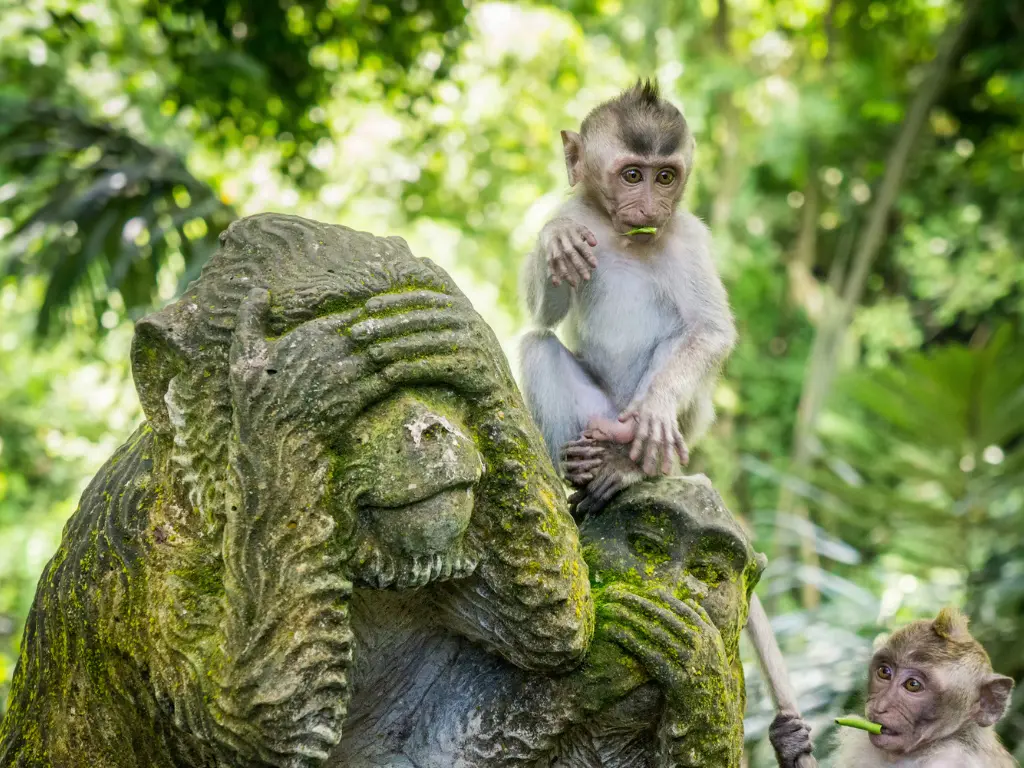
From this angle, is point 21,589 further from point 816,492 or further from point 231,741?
point 231,741

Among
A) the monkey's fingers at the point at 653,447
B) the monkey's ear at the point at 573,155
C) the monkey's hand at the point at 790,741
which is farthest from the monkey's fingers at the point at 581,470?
the monkey's ear at the point at 573,155

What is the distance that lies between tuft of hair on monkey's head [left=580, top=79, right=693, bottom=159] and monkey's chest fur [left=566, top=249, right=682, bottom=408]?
0.37m

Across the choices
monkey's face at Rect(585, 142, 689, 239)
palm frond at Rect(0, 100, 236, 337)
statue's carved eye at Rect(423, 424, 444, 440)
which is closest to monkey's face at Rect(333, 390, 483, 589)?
statue's carved eye at Rect(423, 424, 444, 440)

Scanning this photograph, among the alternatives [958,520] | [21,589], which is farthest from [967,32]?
[21,589]

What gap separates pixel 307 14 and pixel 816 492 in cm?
442

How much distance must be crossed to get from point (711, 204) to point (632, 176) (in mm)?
8188

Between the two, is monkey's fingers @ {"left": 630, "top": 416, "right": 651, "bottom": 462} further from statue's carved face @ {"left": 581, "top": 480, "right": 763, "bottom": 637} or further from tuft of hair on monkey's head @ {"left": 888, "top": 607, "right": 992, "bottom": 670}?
tuft of hair on monkey's head @ {"left": 888, "top": 607, "right": 992, "bottom": 670}

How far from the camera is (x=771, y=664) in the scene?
2.54m

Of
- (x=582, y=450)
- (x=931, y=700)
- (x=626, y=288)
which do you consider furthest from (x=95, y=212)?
(x=931, y=700)

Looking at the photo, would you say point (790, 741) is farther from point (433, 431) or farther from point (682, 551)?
point (433, 431)

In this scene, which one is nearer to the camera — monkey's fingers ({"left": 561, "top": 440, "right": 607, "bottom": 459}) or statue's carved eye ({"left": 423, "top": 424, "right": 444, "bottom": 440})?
statue's carved eye ({"left": 423, "top": 424, "right": 444, "bottom": 440})

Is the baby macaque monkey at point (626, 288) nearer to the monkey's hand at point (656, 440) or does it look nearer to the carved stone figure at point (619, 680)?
the monkey's hand at point (656, 440)

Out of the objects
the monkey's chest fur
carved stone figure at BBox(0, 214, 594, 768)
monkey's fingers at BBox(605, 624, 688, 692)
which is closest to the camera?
carved stone figure at BBox(0, 214, 594, 768)

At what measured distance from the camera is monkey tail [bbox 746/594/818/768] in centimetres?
249
